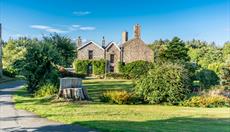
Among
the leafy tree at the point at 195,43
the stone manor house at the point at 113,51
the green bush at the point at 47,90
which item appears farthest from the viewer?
the leafy tree at the point at 195,43

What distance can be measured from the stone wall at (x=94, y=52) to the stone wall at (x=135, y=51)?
4.57m

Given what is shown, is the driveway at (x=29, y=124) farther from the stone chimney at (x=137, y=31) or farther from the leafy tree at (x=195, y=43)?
the leafy tree at (x=195, y=43)

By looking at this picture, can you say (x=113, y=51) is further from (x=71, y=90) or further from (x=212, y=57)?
(x=71, y=90)

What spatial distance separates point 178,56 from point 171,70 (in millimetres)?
39090

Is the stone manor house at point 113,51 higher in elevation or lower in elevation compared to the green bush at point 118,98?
higher

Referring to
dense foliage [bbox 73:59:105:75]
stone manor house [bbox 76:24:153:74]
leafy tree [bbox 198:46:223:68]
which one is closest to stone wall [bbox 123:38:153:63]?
stone manor house [bbox 76:24:153:74]

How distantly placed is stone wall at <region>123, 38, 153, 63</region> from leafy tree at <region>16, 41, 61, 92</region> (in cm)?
4057

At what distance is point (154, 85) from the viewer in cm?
2683

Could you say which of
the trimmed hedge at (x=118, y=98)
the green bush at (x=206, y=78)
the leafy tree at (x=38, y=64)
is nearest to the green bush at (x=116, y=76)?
the green bush at (x=206, y=78)

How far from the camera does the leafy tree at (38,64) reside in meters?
29.1

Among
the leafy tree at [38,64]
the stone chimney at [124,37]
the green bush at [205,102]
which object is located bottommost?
the green bush at [205,102]

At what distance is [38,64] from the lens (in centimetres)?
2964

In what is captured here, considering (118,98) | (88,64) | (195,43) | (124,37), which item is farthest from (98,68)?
(195,43)

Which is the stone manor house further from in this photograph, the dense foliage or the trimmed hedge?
the trimmed hedge
